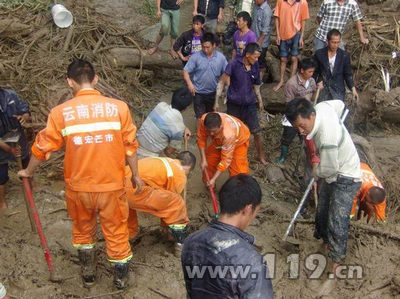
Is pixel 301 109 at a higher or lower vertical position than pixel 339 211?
higher

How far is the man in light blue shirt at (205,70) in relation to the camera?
22.5ft

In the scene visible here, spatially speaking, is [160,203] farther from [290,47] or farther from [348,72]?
[290,47]

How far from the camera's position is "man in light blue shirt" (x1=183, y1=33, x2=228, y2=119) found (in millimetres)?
6867

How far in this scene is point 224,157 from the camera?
579 centimetres

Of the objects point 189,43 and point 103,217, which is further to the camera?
point 189,43

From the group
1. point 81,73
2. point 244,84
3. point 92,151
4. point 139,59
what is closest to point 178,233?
point 92,151

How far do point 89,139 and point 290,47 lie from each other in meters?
5.41

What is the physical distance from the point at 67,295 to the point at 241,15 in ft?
16.2

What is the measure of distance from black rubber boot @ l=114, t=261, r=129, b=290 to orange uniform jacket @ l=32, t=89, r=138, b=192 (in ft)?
2.69

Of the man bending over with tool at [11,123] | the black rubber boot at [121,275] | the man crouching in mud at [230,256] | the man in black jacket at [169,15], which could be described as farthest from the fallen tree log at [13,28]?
the man crouching in mud at [230,256]

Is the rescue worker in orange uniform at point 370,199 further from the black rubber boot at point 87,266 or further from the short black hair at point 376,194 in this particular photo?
the black rubber boot at point 87,266

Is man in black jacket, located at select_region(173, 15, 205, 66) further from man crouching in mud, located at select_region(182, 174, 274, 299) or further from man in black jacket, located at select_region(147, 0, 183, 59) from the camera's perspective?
man crouching in mud, located at select_region(182, 174, 274, 299)

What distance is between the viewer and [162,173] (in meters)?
4.84

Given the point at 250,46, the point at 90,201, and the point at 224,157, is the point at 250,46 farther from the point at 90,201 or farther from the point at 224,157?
the point at 90,201
